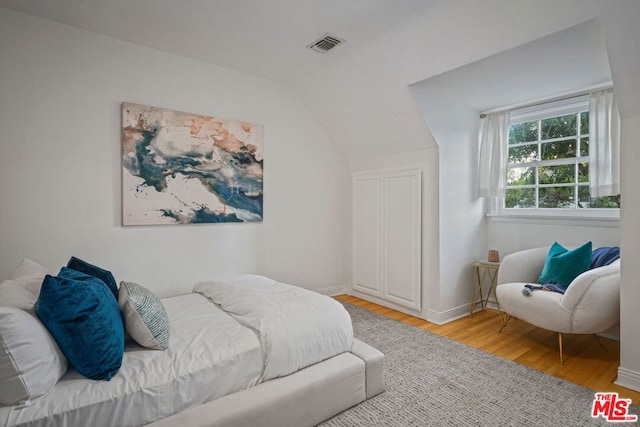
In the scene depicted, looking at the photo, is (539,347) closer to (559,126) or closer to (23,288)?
(559,126)

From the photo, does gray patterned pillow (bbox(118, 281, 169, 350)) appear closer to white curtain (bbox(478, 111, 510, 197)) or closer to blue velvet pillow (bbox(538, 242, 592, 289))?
blue velvet pillow (bbox(538, 242, 592, 289))

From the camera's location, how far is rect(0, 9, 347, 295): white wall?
8.49 ft

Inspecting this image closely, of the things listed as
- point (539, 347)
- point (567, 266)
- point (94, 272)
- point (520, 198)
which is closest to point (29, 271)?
point (94, 272)

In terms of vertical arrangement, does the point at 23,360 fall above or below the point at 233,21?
below

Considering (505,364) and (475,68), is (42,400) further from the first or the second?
(475,68)

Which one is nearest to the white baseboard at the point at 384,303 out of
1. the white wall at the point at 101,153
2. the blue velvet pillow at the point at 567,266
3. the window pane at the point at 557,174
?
the white wall at the point at 101,153

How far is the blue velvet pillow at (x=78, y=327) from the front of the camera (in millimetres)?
1426

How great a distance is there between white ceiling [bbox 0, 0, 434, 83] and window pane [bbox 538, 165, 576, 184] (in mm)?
2365

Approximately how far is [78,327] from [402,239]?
311cm

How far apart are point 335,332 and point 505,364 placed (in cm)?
148

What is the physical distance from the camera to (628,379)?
7.36 feet

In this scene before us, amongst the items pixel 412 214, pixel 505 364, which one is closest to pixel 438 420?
pixel 505 364

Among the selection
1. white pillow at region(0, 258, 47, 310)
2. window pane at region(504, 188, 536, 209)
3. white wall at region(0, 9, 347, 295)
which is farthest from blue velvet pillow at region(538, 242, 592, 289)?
white pillow at region(0, 258, 47, 310)

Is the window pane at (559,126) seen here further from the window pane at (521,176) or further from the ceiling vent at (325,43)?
the ceiling vent at (325,43)
